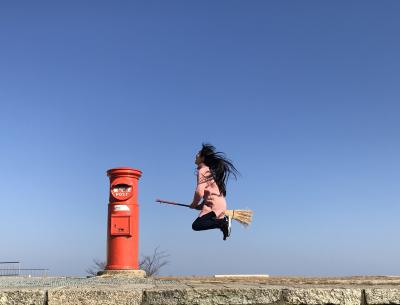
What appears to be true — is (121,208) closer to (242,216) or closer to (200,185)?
(200,185)

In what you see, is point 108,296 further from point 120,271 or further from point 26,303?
point 120,271

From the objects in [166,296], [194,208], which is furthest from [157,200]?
[166,296]

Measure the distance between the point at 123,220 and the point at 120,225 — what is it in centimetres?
10

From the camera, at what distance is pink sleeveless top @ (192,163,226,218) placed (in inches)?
275

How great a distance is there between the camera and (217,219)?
22.7 feet

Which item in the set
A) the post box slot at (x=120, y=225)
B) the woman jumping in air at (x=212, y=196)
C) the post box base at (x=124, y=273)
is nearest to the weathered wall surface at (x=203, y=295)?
the woman jumping in air at (x=212, y=196)

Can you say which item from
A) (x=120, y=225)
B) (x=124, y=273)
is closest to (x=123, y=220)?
(x=120, y=225)

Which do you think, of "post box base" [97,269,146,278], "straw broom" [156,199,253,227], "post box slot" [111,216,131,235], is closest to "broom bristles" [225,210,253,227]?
"straw broom" [156,199,253,227]

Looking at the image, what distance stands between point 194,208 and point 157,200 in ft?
3.05

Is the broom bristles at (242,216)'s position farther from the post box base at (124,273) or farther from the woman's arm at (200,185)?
the post box base at (124,273)

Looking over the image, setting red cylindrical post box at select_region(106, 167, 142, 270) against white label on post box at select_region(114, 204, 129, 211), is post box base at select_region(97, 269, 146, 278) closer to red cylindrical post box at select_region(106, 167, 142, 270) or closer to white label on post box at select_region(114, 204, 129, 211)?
red cylindrical post box at select_region(106, 167, 142, 270)

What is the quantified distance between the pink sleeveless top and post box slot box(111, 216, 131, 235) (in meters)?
1.92

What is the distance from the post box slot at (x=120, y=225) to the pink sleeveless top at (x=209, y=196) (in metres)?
1.92

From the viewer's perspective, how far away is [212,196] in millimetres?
7004
